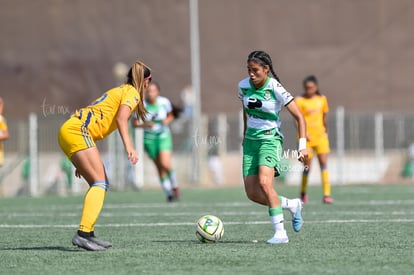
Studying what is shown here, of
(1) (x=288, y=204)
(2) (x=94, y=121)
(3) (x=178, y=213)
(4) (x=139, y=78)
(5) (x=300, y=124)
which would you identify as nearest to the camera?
(2) (x=94, y=121)

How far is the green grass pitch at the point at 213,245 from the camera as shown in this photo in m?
8.22

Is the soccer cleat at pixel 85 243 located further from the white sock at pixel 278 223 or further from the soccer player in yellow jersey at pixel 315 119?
the soccer player in yellow jersey at pixel 315 119

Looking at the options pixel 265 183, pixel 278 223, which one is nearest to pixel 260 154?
pixel 265 183

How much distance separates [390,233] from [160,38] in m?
25.8

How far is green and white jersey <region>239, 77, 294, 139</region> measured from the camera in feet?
33.8

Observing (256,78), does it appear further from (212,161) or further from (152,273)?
(212,161)

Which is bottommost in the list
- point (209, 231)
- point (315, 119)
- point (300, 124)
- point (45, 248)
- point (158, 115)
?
point (45, 248)

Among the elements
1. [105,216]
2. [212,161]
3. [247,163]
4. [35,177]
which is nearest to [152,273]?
[247,163]

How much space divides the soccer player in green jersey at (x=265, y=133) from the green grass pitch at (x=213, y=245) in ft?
1.34

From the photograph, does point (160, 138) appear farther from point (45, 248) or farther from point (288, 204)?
point (45, 248)

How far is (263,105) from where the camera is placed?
407 inches

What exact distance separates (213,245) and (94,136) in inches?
64.3

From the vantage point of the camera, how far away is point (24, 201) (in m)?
19.8

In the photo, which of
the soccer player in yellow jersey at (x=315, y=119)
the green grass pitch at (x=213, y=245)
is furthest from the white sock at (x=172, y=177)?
the soccer player in yellow jersey at (x=315, y=119)
